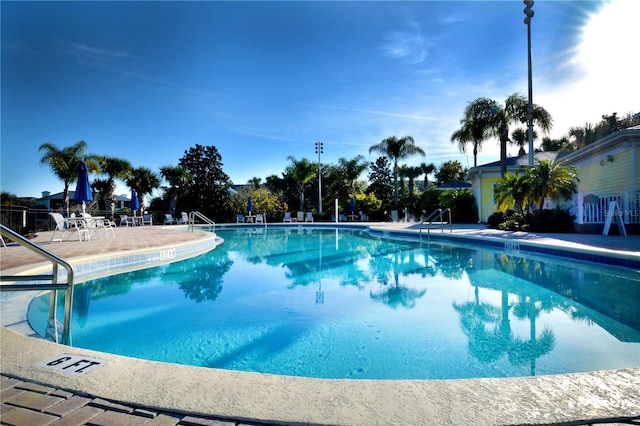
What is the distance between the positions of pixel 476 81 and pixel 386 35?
569cm

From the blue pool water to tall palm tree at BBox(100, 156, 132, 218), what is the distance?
1884 centimetres

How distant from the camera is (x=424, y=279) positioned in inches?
248

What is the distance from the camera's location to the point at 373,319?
4.10 meters

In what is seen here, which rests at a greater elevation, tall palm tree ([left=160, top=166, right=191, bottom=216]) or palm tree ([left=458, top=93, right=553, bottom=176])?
palm tree ([left=458, top=93, right=553, bottom=176])

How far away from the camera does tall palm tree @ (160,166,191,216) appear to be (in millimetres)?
25172

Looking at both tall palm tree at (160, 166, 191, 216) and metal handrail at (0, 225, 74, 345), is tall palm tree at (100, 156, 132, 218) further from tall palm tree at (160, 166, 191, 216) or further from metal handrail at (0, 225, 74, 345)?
metal handrail at (0, 225, 74, 345)

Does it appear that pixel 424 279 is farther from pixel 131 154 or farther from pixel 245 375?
pixel 131 154

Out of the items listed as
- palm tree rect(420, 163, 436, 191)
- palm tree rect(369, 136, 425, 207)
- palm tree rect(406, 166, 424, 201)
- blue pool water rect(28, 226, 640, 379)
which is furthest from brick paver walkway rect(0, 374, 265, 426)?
palm tree rect(420, 163, 436, 191)

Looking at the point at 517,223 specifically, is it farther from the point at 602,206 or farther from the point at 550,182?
the point at 602,206

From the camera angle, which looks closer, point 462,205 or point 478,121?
point 478,121

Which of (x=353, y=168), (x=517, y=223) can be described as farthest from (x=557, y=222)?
(x=353, y=168)

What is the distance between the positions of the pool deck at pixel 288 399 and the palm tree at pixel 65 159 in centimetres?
2295

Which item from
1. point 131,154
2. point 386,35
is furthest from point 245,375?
point 131,154

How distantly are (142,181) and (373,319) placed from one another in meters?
25.4
